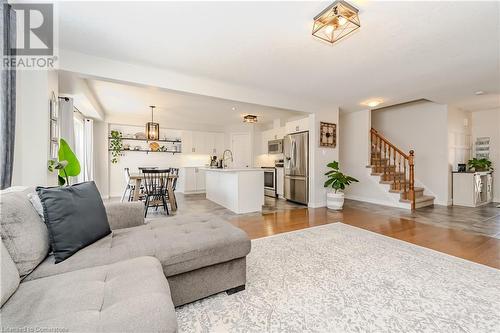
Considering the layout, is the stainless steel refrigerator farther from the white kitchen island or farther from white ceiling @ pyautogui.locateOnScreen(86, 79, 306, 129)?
the white kitchen island

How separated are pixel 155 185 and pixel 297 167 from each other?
135 inches

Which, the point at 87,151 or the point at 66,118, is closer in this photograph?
the point at 66,118

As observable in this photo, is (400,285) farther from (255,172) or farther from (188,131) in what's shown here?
(188,131)

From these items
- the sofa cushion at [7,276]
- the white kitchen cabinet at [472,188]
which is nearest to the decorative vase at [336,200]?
the white kitchen cabinet at [472,188]

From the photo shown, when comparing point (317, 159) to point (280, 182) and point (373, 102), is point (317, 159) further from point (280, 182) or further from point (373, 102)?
point (373, 102)

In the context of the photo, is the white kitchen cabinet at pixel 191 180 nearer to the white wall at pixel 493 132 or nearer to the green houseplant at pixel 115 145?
the green houseplant at pixel 115 145

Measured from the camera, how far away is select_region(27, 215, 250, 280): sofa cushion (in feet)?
4.22

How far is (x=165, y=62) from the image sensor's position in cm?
295

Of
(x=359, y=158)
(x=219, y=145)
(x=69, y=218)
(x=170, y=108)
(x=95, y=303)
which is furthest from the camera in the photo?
(x=219, y=145)

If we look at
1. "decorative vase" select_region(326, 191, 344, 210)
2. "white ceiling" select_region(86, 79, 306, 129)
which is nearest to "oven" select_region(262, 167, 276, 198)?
"white ceiling" select_region(86, 79, 306, 129)
